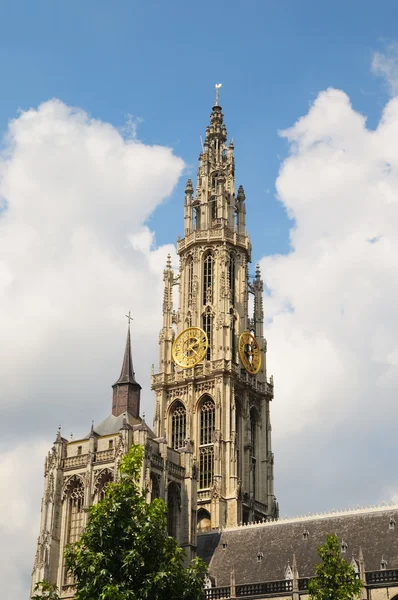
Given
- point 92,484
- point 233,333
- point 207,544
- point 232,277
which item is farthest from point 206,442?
point 92,484

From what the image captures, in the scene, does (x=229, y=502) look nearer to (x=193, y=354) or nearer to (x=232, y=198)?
(x=193, y=354)

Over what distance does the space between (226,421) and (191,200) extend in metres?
26.5

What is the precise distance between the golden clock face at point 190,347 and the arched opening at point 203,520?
46.1 feet

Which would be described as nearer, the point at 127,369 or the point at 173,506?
the point at 173,506

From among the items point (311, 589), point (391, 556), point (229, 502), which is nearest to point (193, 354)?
point (229, 502)

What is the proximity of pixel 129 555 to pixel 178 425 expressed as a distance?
54.4 m

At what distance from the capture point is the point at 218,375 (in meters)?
89.8

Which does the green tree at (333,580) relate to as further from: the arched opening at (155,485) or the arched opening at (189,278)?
the arched opening at (189,278)

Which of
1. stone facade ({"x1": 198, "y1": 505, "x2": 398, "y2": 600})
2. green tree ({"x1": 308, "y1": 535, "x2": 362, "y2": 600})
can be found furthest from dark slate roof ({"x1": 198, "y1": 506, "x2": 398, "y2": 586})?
green tree ({"x1": 308, "y1": 535, "x2": 362, "y2": 600})

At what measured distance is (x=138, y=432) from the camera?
227ft

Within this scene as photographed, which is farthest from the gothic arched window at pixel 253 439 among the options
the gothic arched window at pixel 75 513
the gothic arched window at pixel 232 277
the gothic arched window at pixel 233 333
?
the gothic arched window at pixel 75 513

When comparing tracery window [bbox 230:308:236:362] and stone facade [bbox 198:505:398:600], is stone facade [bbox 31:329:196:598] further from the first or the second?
tracery window [bbox 230:308:236:362]

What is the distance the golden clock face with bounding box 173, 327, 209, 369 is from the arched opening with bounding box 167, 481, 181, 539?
2214 centimetres

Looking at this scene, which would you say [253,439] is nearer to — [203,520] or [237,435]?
[237,435]
